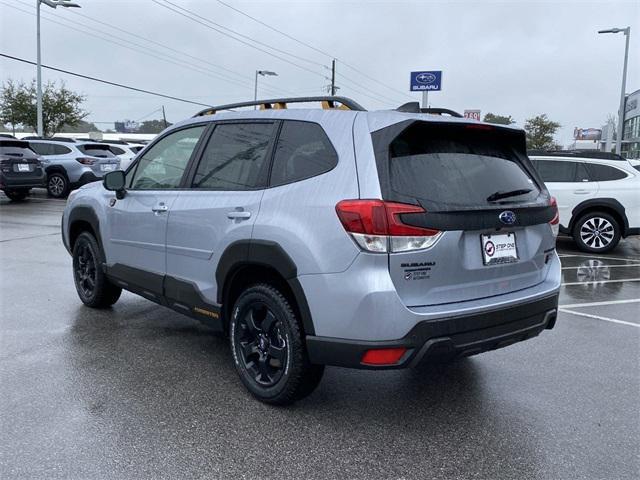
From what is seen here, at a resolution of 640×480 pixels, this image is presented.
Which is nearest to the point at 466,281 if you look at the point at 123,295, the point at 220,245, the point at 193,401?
the point at 220,245

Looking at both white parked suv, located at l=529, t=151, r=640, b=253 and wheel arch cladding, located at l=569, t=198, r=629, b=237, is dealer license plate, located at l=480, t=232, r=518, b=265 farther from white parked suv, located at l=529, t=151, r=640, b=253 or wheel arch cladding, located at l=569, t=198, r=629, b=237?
wheel arch cladding, located at l=569, t=198, r=629, b=237

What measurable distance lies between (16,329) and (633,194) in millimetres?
9413

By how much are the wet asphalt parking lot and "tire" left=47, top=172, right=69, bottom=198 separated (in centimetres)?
1271

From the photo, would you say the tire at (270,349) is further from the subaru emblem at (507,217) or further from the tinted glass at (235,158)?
the subaru emblem at (507,217)

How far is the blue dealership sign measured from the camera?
49.3ft

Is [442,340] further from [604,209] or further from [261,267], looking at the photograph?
[604,209]

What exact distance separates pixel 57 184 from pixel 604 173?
14710 mm

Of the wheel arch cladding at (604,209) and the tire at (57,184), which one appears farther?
the tire at (57,184)

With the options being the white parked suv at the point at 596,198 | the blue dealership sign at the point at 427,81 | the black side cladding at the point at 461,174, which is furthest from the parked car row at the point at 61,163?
the black side cladding at the point at 461,174

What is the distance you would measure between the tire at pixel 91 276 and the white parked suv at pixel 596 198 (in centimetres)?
763

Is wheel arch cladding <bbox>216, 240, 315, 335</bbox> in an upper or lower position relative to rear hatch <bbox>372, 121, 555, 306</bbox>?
lower

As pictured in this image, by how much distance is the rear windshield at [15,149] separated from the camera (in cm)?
1490

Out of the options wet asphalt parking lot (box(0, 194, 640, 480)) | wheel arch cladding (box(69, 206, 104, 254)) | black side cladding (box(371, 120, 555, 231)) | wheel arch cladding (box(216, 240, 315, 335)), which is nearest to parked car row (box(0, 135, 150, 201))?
wheel arch cladding (box(69, 206, 104, 254))

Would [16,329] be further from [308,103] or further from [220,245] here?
[308,103]
